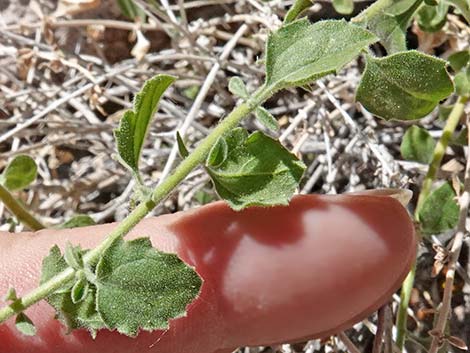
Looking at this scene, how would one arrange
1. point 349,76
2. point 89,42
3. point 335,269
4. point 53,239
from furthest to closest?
point 89,42 → point 349,76 → point 53,239 → point 335,269

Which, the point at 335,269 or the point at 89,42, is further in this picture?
the point at 89,42

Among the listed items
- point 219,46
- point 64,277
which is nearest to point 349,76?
point 219,46

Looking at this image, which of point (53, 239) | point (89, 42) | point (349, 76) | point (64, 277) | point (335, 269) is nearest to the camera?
point (64, 277)

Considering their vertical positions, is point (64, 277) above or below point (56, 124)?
above

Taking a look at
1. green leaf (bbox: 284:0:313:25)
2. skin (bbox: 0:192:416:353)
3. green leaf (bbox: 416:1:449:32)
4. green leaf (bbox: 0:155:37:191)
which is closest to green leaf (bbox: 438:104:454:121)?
green leaf (bbox: 416:1:449:32)

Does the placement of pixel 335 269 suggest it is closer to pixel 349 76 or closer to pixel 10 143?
pixel 349 76

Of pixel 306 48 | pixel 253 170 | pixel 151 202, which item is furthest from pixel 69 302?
pixel 306 48

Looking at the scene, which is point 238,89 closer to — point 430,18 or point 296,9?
point 296,9
